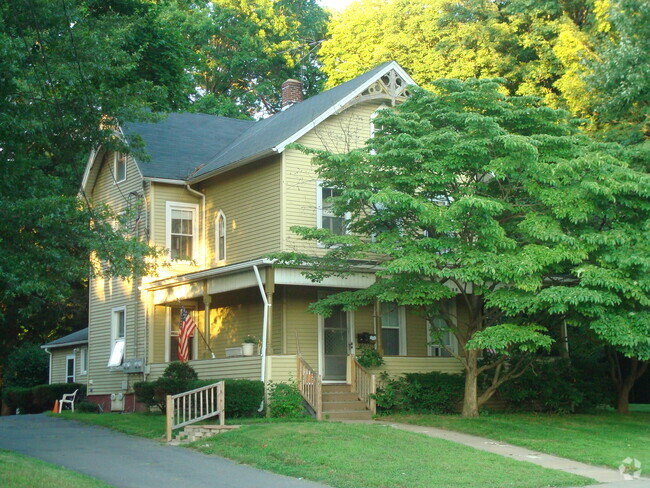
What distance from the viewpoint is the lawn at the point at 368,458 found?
42.1ft

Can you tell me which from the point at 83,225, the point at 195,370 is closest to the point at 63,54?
the point at 83,225

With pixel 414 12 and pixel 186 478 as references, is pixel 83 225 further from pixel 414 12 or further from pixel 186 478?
pixel 414 12

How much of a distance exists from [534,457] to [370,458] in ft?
11.0

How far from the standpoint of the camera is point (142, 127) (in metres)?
27.9

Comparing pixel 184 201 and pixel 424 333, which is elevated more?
pixel 184 201

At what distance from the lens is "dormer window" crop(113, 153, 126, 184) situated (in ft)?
89.1

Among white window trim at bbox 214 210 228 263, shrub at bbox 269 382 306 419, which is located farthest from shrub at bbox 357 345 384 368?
white window trim at bbox 214 210 228 263

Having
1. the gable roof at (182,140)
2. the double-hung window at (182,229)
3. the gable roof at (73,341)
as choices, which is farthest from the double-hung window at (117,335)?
the gable roof at (182,140)

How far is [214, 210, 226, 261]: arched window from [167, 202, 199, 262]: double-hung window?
0.92 metres

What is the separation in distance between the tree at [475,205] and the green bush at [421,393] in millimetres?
1429

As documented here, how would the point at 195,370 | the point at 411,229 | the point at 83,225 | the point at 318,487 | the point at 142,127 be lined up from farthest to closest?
the point at 142,127, the point at 195,370, the point at 411,229, the point at 83,225, the point at 318,487

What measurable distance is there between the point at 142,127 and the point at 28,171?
12102mm

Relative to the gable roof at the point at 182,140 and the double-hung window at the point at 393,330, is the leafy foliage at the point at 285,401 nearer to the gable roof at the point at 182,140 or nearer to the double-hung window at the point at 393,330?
the double-hung window at the point at 393,330

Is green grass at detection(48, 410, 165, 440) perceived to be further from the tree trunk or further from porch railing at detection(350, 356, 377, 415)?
the tree trunk
